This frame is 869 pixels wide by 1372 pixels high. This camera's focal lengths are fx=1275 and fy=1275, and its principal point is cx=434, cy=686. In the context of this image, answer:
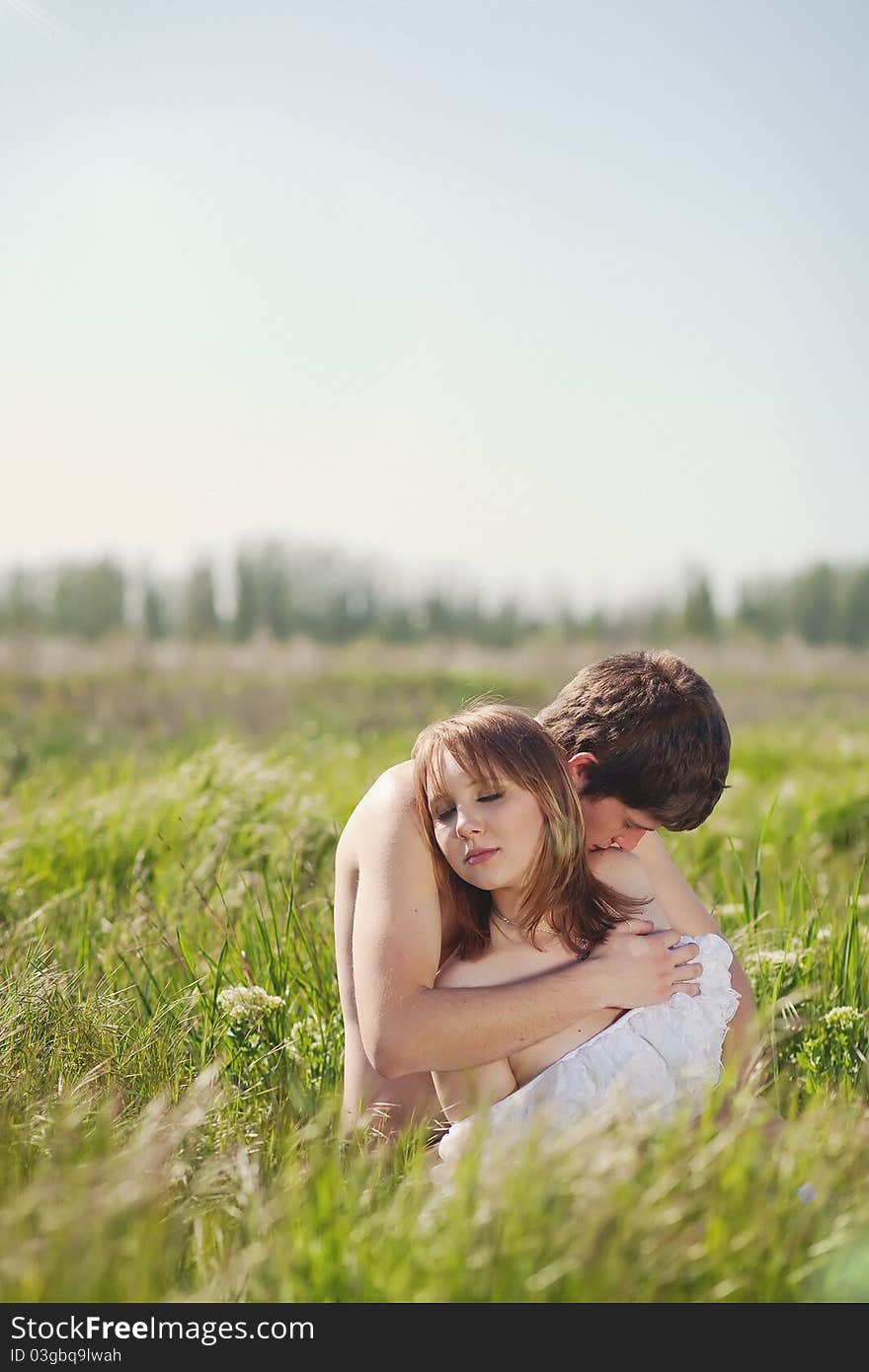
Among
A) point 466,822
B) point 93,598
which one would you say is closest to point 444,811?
point 466,822

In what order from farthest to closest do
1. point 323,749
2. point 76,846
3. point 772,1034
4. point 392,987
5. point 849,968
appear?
1. point 323,749
2. point 76,846
3. point 849,968
4. point 772,1034
5. point 392,987

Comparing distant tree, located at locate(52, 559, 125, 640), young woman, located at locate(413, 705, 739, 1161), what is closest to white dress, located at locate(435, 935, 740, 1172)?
young woman, located at locate(413, 705, 739, 1161)

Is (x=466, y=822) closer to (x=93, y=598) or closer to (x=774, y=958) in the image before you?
(x=774, y=958)

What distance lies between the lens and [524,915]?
2482 millimetres

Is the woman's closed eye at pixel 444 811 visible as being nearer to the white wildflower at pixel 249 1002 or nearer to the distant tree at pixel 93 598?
the white wildflower at pixel 249 1002

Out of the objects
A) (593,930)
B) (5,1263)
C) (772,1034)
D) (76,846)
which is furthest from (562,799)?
(76,846)

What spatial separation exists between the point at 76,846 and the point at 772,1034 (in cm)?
271

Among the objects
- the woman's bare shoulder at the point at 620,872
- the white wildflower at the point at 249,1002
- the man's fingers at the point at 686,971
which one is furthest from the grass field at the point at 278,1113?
the woman's bare shoulder at the point at 620,872

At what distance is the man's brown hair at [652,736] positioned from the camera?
8.84ft

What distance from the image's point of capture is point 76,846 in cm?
471

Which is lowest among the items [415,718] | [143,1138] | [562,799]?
[415,718]

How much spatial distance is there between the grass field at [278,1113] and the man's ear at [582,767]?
0.52 meters

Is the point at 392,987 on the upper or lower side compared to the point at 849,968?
upper
